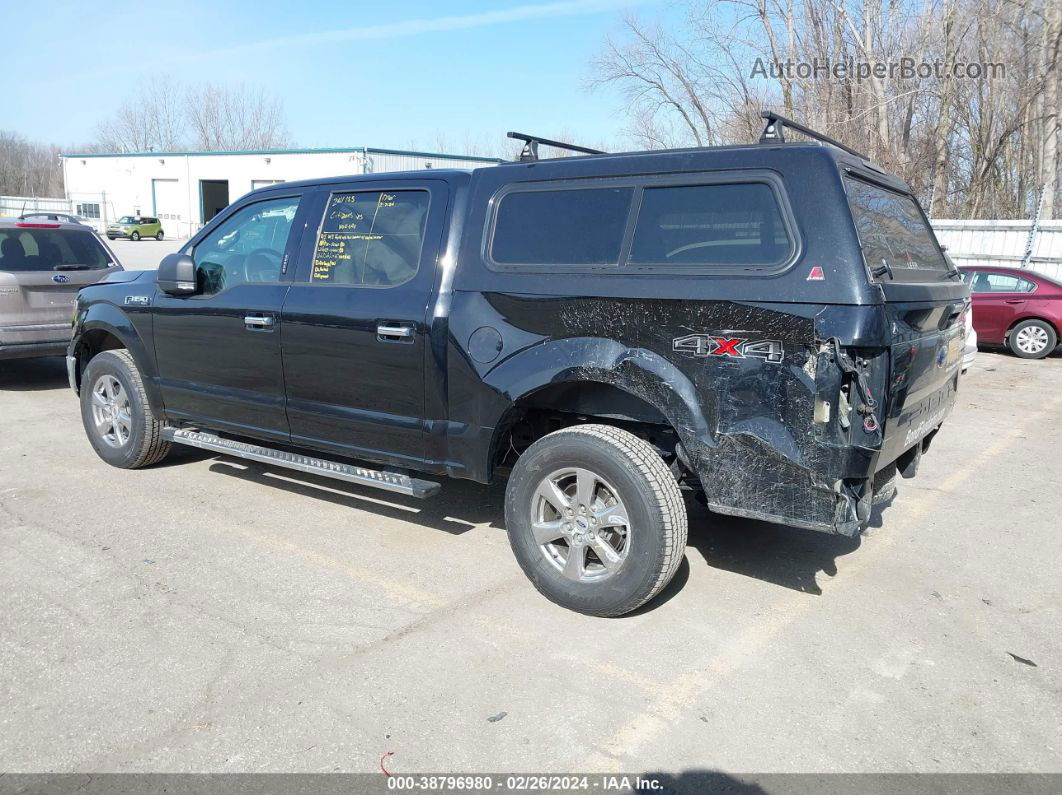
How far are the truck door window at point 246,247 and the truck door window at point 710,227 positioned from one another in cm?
242

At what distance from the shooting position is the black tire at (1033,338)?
13.0 metres

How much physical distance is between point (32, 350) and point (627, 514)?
7.63m

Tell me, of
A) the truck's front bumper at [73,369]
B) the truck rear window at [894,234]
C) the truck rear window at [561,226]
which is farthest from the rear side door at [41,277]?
the truck rear window at [894,234]

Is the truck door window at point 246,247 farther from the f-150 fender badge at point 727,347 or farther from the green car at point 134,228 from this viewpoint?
the green car at point 134,228

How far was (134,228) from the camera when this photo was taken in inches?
1877

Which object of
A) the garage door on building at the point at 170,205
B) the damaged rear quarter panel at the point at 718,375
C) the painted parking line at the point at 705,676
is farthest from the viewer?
the garage door on building at the point at 170,205

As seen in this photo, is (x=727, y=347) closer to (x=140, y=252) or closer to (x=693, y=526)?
(x=693, y=526)

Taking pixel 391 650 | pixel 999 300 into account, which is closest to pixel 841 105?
pixel 999 300

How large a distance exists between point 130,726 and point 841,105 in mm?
23459

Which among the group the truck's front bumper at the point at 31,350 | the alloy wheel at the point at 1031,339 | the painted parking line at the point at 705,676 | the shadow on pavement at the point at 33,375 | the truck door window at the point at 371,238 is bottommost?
the painted parking line at the point at 705,676

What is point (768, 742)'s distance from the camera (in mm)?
2969

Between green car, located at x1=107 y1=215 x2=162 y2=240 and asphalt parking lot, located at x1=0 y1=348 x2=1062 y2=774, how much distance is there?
1856 inches

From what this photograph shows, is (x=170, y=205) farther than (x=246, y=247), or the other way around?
(x=170, y=205)

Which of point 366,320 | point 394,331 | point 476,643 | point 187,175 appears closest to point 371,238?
point 366,320
